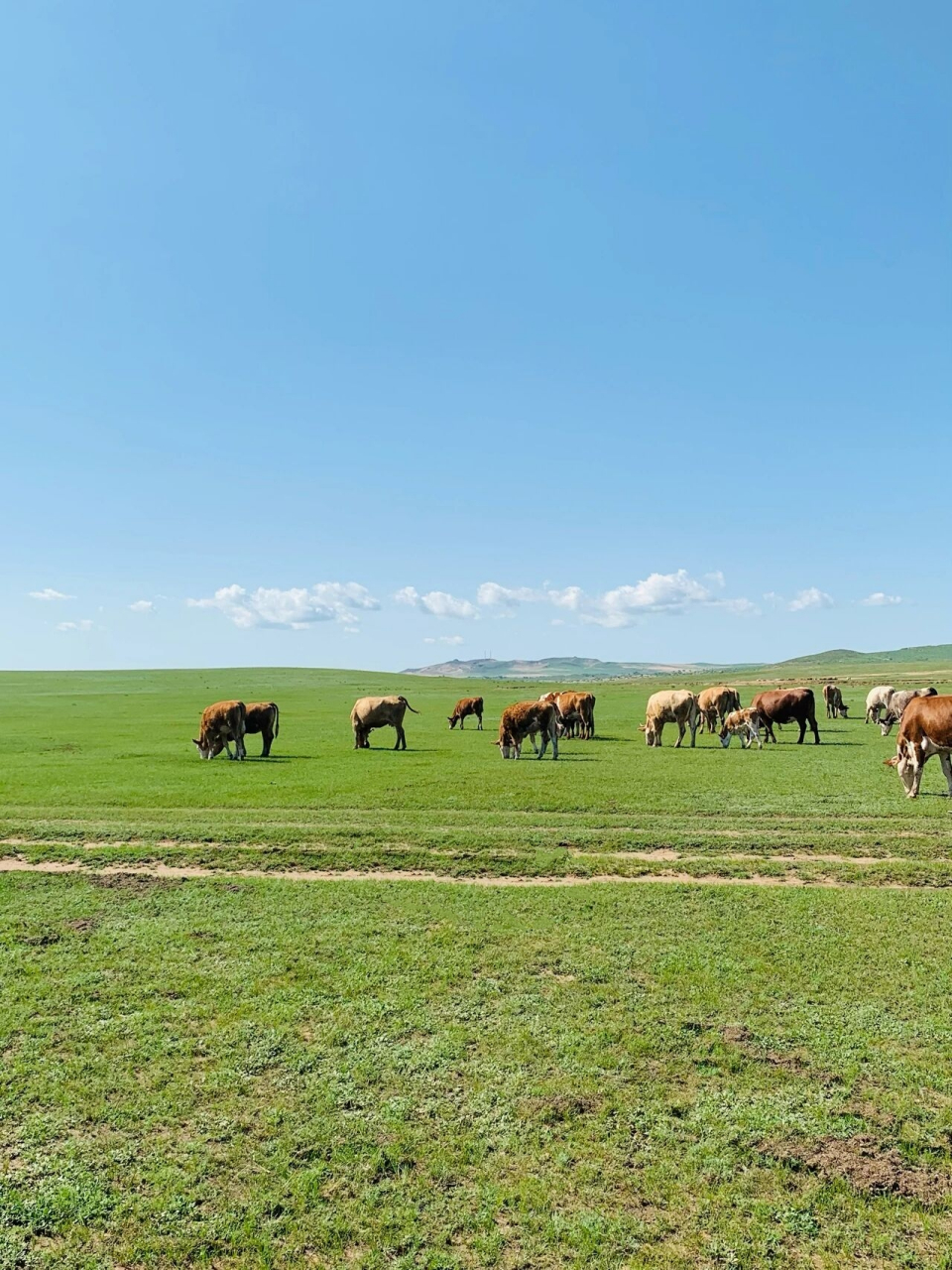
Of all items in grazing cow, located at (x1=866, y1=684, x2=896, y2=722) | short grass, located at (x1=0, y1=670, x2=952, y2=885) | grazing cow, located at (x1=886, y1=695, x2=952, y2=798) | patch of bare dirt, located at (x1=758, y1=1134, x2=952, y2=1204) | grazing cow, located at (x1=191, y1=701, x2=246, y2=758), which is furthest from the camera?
grazing cow, located at (x1=866, y1=684, x2=896, y2=722)

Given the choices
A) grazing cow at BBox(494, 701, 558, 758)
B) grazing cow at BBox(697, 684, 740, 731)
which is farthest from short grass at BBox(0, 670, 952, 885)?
grazing cow at BBox(697, 684, 740, 731)

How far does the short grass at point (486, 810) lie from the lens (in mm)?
12930

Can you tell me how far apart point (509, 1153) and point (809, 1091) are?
8.00 feet

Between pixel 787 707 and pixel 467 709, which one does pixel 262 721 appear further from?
pixel 787 707

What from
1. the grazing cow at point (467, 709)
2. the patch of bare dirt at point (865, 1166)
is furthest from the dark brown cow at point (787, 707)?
the patch of bare dirt at point (865, 1166)

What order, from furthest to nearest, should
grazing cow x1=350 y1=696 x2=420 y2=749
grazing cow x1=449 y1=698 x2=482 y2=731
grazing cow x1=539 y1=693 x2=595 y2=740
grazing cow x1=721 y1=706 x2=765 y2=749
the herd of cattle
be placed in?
grazing cow x1=449 y1=698 x2=482 y2=731 < grazing cow x1=539 y1=693 x2=595 y2=740 < grazing cow x1=721 y1=706 x2=765 y2=749 < grazing cow x1=350 y1=696 x2=420 y2=749 < the herd of cattle

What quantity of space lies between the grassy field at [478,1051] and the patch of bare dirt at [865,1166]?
2 cm

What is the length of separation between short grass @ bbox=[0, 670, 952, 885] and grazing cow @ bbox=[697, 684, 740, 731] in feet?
19.1

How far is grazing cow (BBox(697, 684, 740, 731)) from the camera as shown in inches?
1432

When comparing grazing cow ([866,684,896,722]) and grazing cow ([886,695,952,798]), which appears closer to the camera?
grazing cow ([886,695,952,798])

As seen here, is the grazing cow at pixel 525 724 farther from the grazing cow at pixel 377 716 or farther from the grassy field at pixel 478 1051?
the grassy field at pixel 478 1051

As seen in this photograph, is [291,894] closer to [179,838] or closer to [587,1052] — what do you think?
Answer: [179,838]

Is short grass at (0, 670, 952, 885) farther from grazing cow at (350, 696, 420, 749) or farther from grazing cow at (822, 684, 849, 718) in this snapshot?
grazing cow at (822, 684, 849, 718)

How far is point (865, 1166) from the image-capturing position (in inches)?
193
